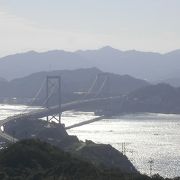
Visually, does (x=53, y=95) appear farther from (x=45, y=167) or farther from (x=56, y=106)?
(x=45, y=167)

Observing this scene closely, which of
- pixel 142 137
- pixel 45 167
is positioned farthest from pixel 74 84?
pixel 45 167

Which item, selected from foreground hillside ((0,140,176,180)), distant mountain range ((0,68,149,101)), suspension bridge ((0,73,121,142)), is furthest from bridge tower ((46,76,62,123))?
foreground hillside ((0,140,176,180))

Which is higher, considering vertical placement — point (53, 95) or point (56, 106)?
point (53, 95)

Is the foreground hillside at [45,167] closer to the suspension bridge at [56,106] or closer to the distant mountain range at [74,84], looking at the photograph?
the suspension bridge at [56,106]

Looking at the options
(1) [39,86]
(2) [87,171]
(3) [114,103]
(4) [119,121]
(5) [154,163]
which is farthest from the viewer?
(1) [39,86]

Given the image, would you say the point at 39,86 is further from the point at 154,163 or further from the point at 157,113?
the point at 154,163

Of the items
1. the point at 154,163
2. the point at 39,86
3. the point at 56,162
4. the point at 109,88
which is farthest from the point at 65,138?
the point at 39,86
